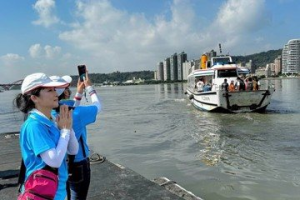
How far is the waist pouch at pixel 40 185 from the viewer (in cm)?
229

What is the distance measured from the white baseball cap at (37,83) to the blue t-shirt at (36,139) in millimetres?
205

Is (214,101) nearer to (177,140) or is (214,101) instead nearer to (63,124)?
(177,140)

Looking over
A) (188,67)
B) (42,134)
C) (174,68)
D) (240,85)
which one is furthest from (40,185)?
(174,68)

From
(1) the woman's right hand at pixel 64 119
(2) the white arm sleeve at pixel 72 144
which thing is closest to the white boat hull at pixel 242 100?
(2) the white arm sleeve at pixel 72 144

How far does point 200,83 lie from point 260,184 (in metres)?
17.2

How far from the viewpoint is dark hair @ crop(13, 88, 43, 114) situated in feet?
8.18

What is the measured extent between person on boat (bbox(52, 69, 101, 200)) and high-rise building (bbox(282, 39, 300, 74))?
19496cm

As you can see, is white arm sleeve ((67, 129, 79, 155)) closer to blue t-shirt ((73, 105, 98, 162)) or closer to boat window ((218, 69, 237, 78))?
blue t-shirt ((73, 105, 98, 162))

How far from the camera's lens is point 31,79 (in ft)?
8.11

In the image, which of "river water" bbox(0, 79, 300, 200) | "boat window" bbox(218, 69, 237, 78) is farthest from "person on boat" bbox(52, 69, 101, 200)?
"boat window" bbox(218, 69, 237, 78)

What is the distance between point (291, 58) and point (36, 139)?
668ft

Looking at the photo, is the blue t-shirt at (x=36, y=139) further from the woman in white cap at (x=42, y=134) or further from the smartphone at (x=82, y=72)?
the smartphone at (x=82, y=72)

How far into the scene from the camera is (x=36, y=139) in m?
2.28

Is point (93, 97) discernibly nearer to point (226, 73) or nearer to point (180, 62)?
point (226, 73)
